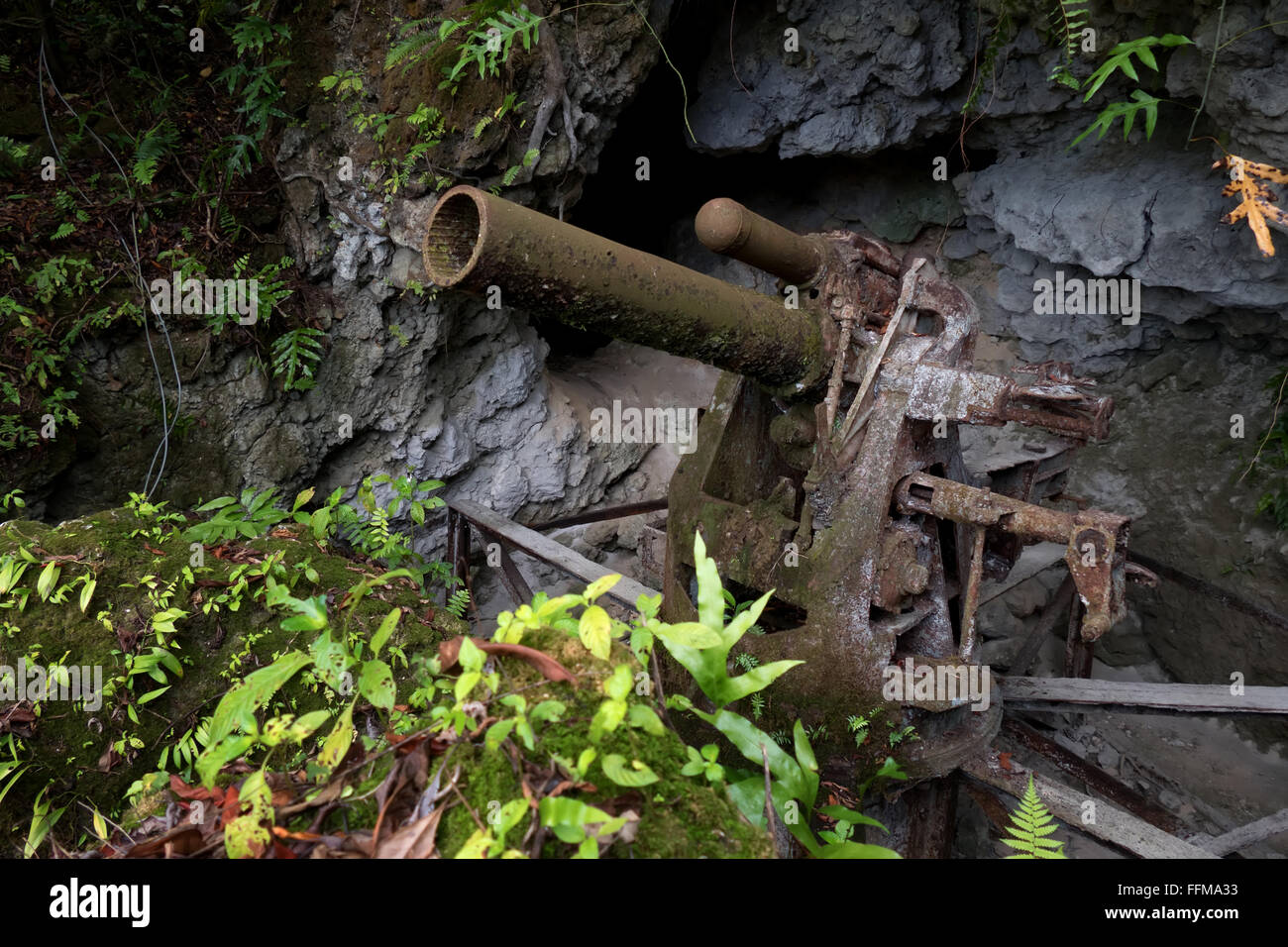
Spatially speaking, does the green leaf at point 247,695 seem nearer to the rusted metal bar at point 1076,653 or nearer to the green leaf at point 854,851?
the green leaf at point 854,851

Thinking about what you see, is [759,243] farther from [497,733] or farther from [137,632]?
[137,632]

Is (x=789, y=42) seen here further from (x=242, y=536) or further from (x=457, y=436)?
(x=242, y=536)

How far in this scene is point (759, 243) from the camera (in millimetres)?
2959

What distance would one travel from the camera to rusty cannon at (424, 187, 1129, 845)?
2611 millimetres

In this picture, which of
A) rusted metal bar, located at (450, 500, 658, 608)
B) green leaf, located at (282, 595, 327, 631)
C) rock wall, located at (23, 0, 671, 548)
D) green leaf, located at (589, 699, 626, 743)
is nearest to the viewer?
green leaf, located at (589, 699, 626, 743)

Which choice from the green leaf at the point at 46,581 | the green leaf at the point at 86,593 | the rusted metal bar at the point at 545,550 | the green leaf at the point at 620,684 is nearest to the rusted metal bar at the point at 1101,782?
the rusted metal bar at the point at 545,550

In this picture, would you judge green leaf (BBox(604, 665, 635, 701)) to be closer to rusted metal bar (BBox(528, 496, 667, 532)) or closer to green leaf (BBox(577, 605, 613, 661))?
green leaf (BBox(577, 605, 613, 661))

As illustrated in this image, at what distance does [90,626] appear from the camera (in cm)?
211

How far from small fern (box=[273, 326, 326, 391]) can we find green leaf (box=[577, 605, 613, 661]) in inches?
159

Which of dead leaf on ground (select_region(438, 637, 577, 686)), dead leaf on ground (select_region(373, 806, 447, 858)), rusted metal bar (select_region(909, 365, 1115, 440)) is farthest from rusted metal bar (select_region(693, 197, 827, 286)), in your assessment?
dead leaf on ground (select_region(373, 806, 447, 858))

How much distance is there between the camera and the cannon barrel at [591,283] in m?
2.04

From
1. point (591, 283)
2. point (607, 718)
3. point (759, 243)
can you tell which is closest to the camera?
point (607, 718)

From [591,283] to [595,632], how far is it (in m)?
1.19

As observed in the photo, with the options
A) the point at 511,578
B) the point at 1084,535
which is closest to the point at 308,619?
the point at 1084,535
